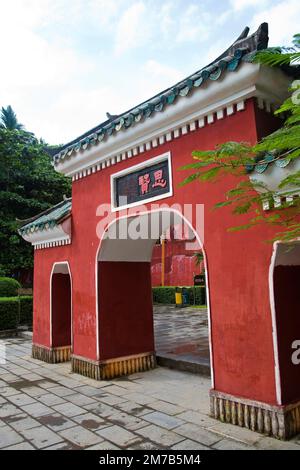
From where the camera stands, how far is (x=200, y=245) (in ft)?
16.3

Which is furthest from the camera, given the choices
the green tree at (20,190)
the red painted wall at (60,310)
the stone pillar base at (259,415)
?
the green tree at (20,190)

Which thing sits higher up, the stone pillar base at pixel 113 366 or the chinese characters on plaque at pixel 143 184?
the chinese characters on plaque at pixel 143 184

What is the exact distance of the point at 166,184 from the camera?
5465mm

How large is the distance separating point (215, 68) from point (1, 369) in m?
7.21

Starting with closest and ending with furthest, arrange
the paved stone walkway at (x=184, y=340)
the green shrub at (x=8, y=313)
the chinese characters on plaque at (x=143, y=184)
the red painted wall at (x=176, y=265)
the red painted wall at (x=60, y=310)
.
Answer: the chinese characters on plaque at (x=143, y=184), the paved stone walkway at (x=184, y=340), the red painted wall at (x=60, y=310), the green shrub at (x=8, y=313), the red painted wall at (x=176, y=265)

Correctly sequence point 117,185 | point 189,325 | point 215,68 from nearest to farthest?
point 215,68 < point 117,185 < point 189,325

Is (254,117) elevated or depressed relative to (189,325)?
elevated

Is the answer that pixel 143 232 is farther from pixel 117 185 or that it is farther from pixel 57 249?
pixel 57 249

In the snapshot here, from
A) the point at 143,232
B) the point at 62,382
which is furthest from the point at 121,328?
the point at 143,232

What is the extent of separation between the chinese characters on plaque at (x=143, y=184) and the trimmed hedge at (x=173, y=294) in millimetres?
14448

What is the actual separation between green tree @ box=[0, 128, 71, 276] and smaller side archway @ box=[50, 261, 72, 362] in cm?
837

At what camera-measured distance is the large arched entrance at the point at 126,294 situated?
6.65 meters

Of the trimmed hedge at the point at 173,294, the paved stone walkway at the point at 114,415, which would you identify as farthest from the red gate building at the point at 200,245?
the trimmed hedge at the point at 173,294

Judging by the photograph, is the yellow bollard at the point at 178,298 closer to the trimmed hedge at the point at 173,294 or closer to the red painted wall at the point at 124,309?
the trimmed hedge at the point at 173,294
